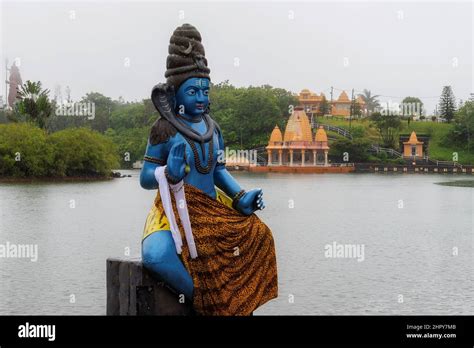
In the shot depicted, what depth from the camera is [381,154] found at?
68.0 meters

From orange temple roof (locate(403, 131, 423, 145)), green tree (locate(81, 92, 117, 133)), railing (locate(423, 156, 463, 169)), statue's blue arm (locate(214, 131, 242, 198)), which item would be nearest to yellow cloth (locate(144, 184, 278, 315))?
statue's blue arm (locate(214, 131, 242, 198))

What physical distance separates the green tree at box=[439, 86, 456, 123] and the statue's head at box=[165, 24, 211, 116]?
7722cm

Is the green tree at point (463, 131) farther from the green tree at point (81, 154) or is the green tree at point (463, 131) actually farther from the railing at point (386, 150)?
the green tree at point (81, 154)

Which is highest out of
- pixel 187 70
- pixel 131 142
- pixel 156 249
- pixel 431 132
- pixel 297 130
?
pixel 431 132

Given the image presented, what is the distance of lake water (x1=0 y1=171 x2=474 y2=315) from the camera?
11.4m

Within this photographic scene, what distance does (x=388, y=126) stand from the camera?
233 feet

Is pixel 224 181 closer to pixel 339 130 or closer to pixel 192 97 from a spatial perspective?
pixel 192 97

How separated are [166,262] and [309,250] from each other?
11.0 meters
